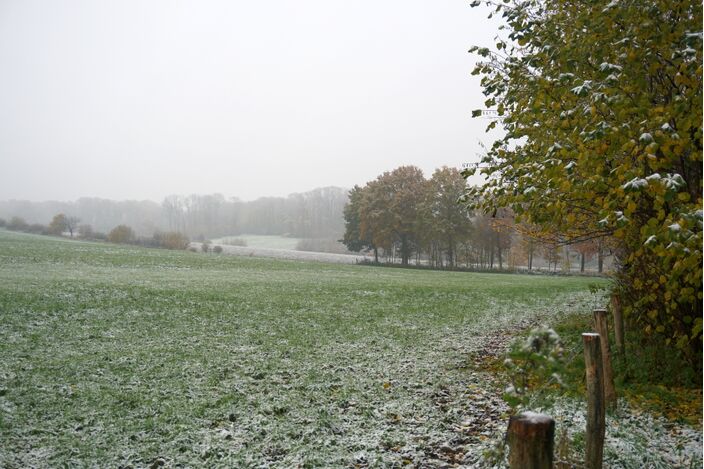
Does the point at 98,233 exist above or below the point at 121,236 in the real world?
above

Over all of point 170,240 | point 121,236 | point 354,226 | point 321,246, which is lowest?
point 321,246

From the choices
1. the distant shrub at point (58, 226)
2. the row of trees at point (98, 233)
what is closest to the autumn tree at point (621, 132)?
the row of trees at point (98, 233)

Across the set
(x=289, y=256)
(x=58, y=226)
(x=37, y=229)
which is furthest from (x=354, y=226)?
(x=37, y=229)

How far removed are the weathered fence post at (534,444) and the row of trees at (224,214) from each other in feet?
394

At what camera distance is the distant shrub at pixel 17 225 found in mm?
73500

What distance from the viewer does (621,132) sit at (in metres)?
5.12

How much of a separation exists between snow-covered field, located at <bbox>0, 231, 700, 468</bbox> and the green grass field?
40 mm

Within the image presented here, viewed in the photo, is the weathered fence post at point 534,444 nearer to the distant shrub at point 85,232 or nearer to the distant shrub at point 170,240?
the distant shrub at point 170,240

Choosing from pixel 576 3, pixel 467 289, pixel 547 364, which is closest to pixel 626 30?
pixel 576 3

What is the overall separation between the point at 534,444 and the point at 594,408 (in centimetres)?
243

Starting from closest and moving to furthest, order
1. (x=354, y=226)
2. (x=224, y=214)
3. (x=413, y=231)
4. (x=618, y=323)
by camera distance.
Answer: (x=618, y=323) < (x=413, y=231) < (x=354, y=226) < (x=224, y=214)

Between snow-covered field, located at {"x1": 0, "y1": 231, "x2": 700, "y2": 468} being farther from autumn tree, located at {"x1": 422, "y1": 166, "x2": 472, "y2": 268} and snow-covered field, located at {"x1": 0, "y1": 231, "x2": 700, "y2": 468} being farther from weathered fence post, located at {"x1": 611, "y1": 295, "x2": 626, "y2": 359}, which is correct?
autumn tree, located at {"x1": 422, "y1": 166, "x2": 472, "y2": 268}

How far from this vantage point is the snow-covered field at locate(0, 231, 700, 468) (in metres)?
6.29

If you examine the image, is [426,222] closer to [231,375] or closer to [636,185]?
[231,375]
